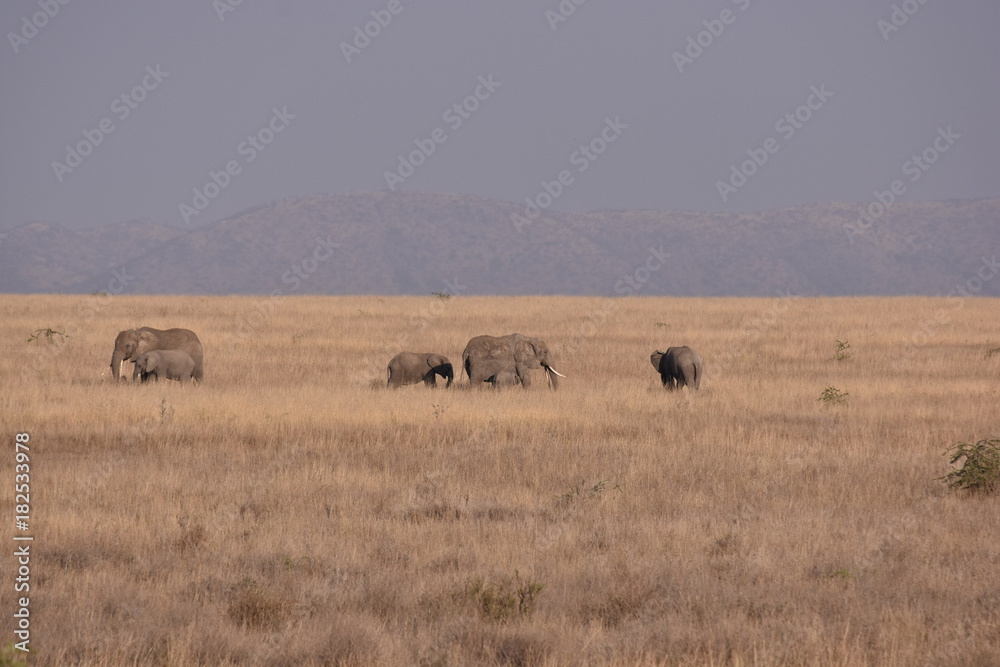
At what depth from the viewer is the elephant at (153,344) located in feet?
67.6

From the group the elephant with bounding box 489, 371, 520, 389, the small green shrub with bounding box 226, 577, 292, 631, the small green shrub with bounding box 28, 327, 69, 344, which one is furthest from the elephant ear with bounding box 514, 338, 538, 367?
the small green shrub with bounding box 226, 577, 292, 631

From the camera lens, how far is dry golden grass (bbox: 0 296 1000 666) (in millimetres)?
6273

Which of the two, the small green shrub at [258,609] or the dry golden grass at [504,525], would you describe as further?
the small green shrub at [258,609]

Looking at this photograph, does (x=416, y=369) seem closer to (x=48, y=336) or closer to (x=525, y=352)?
(x=525, y=352)

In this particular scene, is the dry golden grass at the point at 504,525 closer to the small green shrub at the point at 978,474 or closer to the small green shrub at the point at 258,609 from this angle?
the small green shrub at the point at 258,609

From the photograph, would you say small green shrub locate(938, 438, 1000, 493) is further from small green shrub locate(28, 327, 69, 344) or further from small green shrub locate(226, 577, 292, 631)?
small green shrub locate(28, 327, 69, 344)

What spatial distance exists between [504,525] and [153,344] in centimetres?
1425

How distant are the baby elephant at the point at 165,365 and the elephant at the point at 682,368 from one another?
31.2 feet

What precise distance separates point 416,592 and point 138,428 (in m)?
7.96

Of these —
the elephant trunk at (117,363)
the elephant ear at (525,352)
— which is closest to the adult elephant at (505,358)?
the elephant ear at (525,352)

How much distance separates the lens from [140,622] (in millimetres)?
6359

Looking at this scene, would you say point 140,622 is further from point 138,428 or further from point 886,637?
point 138,428

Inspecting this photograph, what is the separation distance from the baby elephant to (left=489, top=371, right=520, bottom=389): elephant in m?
6.12

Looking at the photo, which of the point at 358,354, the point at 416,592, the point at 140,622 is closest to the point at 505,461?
the point at 416,592
